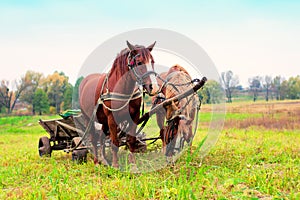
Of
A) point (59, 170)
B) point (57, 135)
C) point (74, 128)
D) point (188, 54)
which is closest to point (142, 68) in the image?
point (188, 54)

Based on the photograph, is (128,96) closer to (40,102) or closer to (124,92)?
(124,92)

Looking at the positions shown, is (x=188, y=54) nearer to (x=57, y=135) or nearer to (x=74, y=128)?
(x=74, y=128)

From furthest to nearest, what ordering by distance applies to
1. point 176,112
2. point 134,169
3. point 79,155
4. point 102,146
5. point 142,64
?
point 102,146 < point 79,155 < point 176,112 < point 134,169 < point 142,64

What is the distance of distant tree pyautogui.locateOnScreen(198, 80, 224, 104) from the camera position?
16.3 ft

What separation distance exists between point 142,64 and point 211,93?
1499 millimetres

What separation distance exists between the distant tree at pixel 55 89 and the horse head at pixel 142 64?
146 feet

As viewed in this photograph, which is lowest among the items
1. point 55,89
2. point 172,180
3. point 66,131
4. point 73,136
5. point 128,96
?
point 172,180

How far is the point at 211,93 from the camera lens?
529cm

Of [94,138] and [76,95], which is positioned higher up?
[76,95]

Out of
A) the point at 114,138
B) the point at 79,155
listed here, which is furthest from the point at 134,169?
the point at 79,155

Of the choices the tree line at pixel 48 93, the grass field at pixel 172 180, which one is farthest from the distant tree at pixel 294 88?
the grass field at pixel 172 180

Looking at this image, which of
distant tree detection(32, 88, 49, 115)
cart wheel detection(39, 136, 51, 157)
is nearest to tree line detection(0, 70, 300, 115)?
distant tree detection(32, 88, 49, 115)

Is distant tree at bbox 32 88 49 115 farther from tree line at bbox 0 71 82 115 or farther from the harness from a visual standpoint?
the harness

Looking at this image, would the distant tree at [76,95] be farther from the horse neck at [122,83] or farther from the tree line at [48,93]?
the tree line at [48,93]
